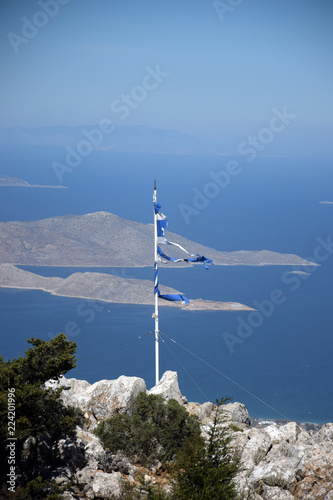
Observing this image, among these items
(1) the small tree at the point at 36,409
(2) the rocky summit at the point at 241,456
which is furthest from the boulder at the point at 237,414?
(1) the small tree at the point at 36,409

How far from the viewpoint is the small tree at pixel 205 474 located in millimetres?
12828

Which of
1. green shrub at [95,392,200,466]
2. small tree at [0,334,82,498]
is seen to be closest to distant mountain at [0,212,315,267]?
green shrub at [95,392,200,466]

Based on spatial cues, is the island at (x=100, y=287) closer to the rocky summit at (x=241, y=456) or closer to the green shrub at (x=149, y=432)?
the rocky summit at (x=241, y=456)

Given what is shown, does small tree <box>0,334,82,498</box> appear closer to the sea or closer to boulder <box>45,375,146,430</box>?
boulder <box>45,375,146,430</box>

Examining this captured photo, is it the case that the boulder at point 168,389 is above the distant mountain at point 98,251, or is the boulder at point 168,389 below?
below

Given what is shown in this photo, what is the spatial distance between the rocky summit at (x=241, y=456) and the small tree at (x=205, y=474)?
1.76 ft

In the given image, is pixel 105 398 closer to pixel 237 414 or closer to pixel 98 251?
pixel 237 414

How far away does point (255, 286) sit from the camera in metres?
163

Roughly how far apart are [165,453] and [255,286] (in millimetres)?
148290

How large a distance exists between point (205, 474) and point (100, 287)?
139 metres

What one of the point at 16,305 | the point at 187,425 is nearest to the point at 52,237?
the point at 16,305

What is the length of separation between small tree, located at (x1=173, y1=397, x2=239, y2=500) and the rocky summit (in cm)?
54

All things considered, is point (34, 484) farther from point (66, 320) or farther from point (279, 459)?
point (66, 320)

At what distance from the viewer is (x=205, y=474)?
43.7 ft
